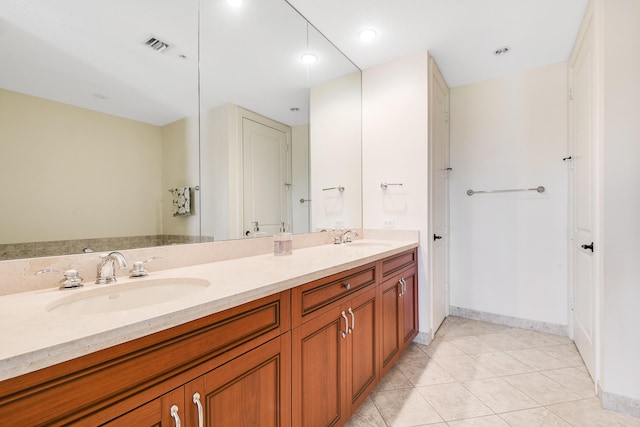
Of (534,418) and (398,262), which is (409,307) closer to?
(398,262)

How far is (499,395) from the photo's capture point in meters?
1.74

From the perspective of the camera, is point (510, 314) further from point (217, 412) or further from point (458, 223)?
point (217, 412)

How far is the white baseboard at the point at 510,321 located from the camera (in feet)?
8.51

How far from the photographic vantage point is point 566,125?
254 cm

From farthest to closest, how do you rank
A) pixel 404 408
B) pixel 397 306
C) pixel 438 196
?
pixel 438 196, pixel 397 306, pixel 404 408

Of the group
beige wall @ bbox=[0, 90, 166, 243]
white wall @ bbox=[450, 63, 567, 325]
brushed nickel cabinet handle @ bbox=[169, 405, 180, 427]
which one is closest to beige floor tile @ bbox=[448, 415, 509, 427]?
brushed nickel cabinet handle @ bbox=[169, 405, 180, 427]

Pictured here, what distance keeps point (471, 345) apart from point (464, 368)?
411 mm

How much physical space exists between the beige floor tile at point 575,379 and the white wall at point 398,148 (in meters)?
0.85

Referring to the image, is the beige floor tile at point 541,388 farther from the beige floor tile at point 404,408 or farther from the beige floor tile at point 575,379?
the beige floor tile at point 404,408

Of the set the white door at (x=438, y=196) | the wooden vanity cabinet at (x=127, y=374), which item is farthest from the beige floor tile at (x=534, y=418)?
the wooden vanity cabinet at (x=127, y=374)

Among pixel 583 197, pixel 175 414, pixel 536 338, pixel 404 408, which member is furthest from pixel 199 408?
pixel 536 338

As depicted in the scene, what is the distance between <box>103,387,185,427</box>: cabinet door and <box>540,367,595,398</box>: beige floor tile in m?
2.24

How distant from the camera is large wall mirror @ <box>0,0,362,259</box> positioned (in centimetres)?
95

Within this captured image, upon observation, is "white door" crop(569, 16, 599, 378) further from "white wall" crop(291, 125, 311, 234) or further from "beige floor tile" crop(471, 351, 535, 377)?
"white wall" crop(291, 125, 311, 234)
